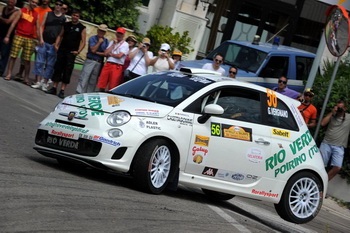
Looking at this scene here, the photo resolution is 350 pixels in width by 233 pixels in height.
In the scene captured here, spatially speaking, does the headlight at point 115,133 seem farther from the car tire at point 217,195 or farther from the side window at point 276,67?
the side window at point 276,67

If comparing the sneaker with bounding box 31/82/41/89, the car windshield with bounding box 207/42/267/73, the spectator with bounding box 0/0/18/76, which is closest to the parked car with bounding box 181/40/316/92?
the car windshield with bounding box 207/42/267/73

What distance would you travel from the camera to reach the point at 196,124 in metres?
11.1

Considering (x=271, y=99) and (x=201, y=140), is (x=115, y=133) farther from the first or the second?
(x=271, y=99)

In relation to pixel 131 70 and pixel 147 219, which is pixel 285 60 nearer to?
pixel 131 70

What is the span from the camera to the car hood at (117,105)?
35.0 feet

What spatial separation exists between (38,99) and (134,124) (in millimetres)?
8693

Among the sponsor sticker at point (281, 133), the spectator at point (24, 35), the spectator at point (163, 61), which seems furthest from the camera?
the spectator at point (24, 35)

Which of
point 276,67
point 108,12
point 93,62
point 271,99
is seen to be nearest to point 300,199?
point 271,99

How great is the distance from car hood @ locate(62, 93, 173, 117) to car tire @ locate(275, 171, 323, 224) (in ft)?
6.94

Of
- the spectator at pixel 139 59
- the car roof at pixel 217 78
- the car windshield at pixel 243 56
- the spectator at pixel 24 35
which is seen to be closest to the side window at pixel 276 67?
the car windshield at pixel 243 56

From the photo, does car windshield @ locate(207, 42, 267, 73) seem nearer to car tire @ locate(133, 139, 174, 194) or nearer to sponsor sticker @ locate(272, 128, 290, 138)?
sponsor sticker @ locate(272, 128, 290, 138)

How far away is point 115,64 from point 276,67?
446cm

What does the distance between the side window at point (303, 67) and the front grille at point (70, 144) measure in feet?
40.1

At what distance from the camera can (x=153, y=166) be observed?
419 inches
